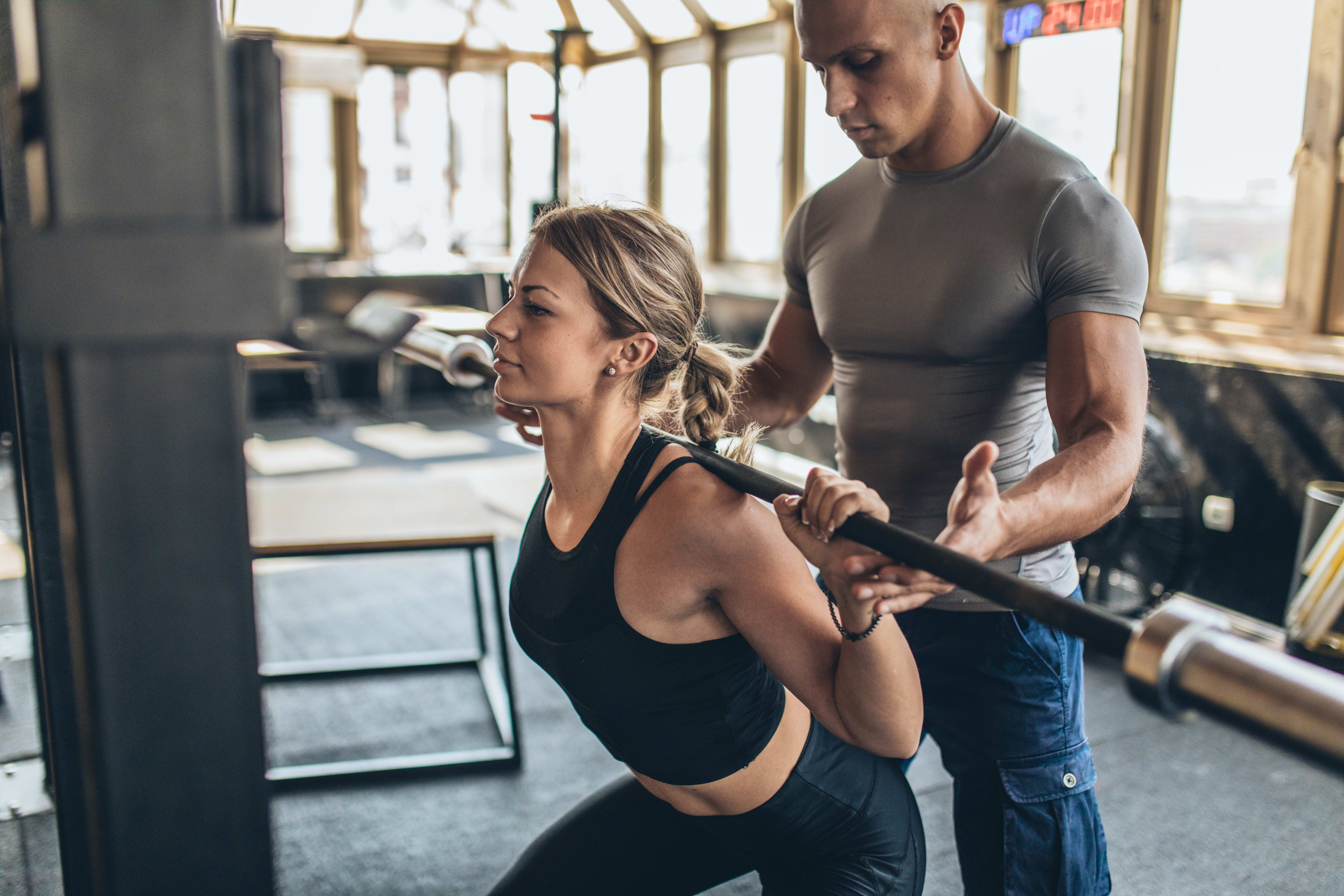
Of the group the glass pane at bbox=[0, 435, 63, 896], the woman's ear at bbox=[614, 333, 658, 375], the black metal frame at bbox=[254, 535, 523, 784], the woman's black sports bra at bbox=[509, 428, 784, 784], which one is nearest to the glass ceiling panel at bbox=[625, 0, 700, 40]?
the black metal frame at bbox=[254, 535, 523, 784]

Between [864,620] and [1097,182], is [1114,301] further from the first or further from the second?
[864,620]

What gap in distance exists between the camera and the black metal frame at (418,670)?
2662 millimetres

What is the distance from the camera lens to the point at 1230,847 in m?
2.46

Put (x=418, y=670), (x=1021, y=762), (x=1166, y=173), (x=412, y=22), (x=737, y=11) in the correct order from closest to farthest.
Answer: (x=1021, y=762) → (x=418, y=670) → (x=1166, y=173) → (x=737, y=11) → (x=412, y=22)

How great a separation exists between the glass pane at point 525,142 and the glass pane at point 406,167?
0.51 meters

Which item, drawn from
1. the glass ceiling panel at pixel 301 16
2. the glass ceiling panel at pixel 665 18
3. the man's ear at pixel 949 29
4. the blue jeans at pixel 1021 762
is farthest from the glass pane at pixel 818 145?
the blue jeans at pixel 1021 762

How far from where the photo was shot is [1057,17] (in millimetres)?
4320

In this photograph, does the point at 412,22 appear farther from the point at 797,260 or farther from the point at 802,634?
the point at 802,634

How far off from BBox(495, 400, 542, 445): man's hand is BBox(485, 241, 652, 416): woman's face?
0.29 metres

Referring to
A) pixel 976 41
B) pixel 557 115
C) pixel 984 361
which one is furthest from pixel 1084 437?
pixel 976 41

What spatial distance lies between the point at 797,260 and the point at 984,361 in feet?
1.38

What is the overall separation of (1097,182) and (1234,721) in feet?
3.39

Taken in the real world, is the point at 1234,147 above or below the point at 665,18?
below

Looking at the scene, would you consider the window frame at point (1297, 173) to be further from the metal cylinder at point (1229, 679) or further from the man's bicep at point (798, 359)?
the metal cylinder at point (1229, 679)
